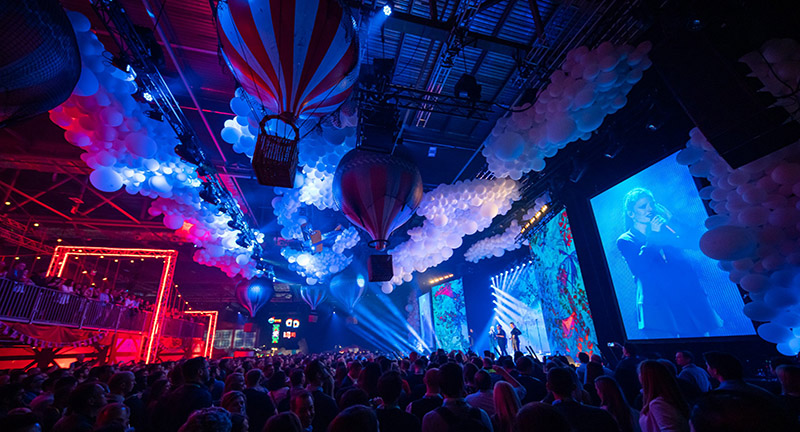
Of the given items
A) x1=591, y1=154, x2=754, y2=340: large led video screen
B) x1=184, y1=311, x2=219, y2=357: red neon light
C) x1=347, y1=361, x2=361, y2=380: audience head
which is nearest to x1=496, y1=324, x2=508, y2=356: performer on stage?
x1=591, y1=154, x2=754, y2=340: large led video screen

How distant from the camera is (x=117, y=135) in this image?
18.3 ft

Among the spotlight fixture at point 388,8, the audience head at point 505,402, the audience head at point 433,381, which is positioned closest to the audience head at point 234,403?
the audience head at point 433,381

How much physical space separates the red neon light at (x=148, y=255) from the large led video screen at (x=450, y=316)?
40.1ft

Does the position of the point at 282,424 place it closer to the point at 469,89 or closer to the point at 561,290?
the point at 469,89

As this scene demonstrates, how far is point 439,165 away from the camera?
32.8ft

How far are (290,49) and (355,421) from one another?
3.30m

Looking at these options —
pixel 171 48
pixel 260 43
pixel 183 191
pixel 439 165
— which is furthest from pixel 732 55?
pixel 183 191

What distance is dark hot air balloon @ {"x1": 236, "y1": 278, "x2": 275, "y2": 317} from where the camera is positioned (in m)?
13.9

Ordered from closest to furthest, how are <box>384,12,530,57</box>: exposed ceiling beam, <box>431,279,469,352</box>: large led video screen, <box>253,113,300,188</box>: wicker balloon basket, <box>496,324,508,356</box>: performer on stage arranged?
<box>253,113,300,188</box>: wicker balloon basket < <box>384,12,530,57</box>: exposed ceiling beam < <box>496,324,508,356</box>: performer on stage < <box>431,279,469,352</box>: large led video screen

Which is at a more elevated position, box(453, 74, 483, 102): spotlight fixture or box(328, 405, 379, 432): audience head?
box(453, 74, 483, 102): spotlight fixture

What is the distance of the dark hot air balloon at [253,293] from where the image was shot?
13906 millimetres

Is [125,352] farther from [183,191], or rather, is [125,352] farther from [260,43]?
[260,43]

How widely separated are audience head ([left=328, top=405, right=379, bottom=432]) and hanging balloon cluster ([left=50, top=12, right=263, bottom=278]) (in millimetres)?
5456

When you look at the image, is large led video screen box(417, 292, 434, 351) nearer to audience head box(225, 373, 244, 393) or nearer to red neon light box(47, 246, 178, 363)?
red neon light box(47, 246, 178, 363)
